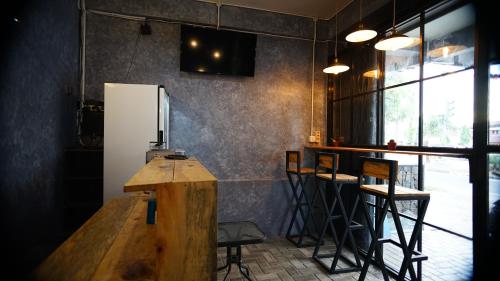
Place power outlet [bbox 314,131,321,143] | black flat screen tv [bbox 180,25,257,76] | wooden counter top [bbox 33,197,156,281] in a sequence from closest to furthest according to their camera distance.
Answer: wooden counter top [bbox 33,197,156,281] < black flat screen tv [bbox 180,25,257,76] < power outlet [bbox 314,131,321,143]

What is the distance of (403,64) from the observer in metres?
2.64

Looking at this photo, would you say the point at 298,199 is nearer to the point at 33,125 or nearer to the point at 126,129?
the point at 126,129

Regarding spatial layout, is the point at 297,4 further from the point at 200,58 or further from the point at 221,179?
the point at 221,179

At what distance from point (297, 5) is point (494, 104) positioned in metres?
2.50

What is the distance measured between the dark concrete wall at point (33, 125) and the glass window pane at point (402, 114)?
10.3 feet

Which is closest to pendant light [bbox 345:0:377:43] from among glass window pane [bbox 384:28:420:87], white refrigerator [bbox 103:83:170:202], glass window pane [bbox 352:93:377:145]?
glass window pane [bbox 384:28:420:87]

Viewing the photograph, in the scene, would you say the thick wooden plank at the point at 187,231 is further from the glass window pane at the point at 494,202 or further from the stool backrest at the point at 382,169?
the glass window pane at the point at 494,202

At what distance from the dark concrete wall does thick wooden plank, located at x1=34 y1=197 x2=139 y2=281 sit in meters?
0.74

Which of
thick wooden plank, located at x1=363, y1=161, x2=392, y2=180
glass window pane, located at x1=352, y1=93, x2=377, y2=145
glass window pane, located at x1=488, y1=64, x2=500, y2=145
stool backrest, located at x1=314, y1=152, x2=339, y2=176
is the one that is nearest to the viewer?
glass window pane, located at x1=488, y1=64, x2=500, y2=145

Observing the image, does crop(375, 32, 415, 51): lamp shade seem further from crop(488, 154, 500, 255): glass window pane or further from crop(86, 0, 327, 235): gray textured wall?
crop(86, 0, 327, 235): gray textured wall

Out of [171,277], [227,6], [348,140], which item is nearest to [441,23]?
[348,140]

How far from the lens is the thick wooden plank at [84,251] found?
2.94 ft

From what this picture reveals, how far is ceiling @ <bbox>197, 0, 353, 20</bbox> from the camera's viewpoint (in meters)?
3.40

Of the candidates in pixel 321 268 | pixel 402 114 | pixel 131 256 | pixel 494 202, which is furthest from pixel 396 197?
pixel 131 256
